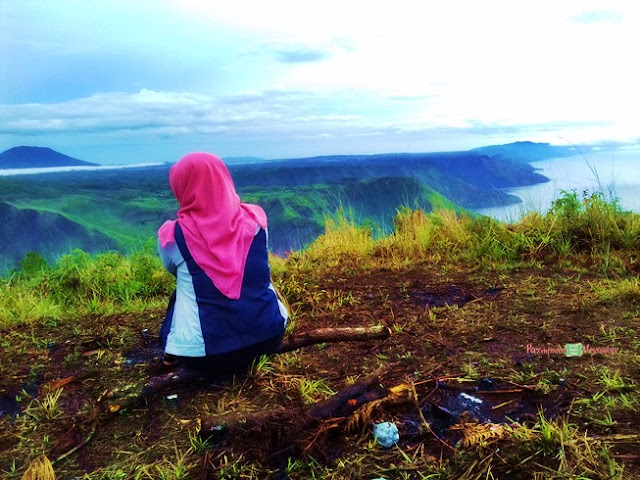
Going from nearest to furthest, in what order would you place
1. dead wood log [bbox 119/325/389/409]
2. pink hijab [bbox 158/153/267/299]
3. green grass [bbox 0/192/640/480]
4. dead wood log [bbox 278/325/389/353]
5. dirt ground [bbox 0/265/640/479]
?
green grass [bbox 0/192/640/480]
dirt ground [bbox 0/265/640/479]
pink hijab [bbox 158/153/267/299]
dead wood log [bbox 119/325/389/409]
dead wood log [bbox 278/325/389/353]

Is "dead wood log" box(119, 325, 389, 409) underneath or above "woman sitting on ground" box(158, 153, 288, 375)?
underneath

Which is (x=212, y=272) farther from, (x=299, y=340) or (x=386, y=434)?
(x=386, y=434)

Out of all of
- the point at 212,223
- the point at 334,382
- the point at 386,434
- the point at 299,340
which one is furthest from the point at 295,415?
the point at 212,223

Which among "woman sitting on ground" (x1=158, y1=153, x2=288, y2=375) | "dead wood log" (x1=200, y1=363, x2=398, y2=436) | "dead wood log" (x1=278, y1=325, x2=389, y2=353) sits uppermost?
"woman sitting on ground" (x1=158, y1=153, x2=288, y2=375)

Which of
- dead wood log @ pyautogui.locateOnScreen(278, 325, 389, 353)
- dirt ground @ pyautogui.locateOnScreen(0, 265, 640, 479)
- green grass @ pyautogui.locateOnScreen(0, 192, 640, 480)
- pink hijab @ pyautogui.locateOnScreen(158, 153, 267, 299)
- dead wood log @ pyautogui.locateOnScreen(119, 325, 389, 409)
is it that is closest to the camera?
green grass @ pyautogui.locateOnScreen(0, 192, 640, 480)

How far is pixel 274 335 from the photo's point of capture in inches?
125

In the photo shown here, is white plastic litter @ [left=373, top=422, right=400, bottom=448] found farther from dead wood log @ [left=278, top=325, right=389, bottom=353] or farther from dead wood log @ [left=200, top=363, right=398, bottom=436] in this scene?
dead wood log @ [left=278, top=325, right=389, bottom=353]

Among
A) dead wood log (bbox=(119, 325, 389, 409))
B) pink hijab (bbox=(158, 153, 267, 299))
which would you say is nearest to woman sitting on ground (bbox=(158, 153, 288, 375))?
pink hijab (bbox=(158, 153, 267, 299))

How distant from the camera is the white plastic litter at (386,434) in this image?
251 centimetres

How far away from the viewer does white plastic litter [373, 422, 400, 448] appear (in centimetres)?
251

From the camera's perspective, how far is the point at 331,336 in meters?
3.44

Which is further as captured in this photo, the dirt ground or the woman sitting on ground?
the woman sitting on ground

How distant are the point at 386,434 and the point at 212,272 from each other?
1188mm

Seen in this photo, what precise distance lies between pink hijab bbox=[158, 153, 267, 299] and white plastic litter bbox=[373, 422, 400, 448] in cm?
99
